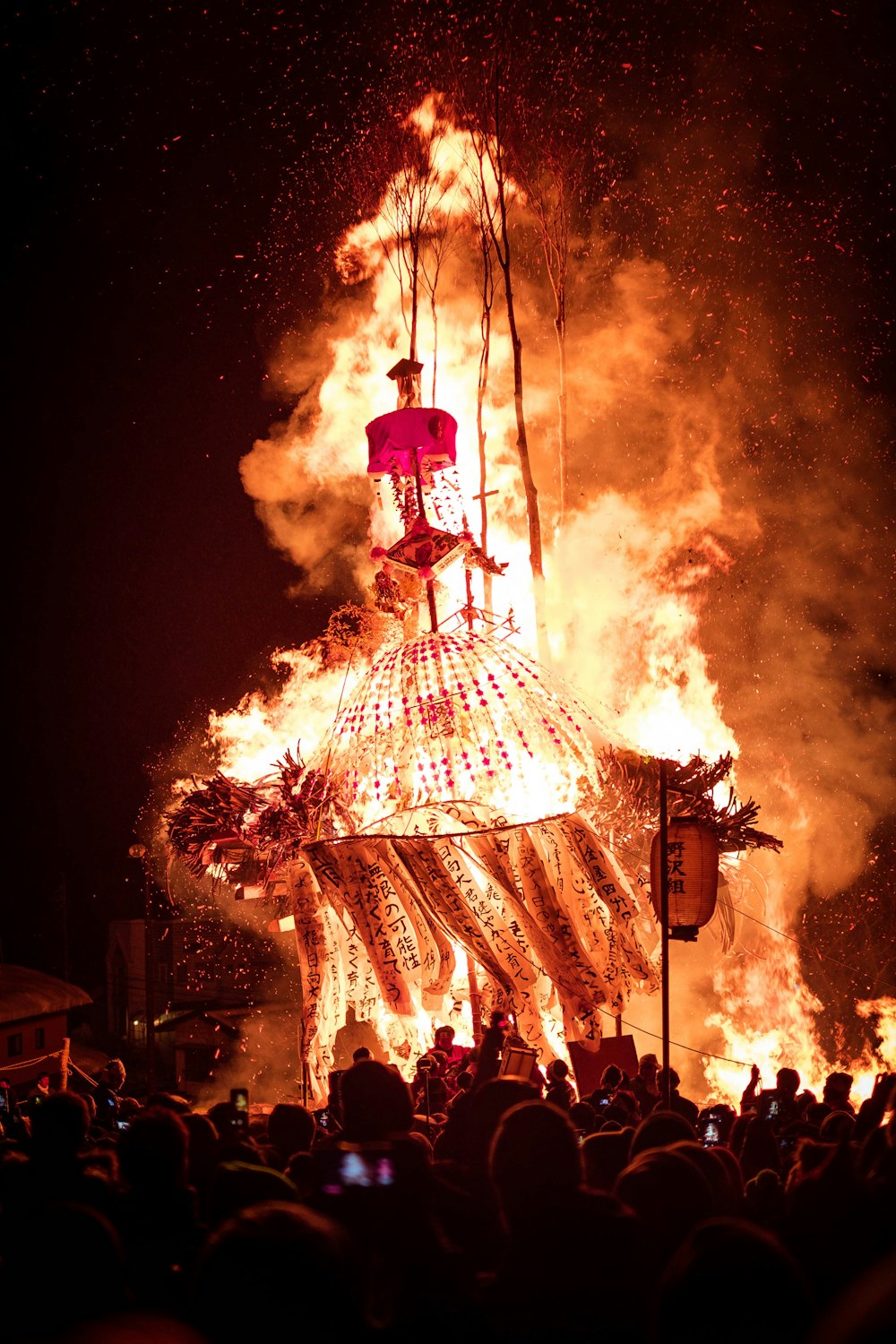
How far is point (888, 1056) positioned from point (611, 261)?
416 inches

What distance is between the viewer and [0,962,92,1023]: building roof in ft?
47.2

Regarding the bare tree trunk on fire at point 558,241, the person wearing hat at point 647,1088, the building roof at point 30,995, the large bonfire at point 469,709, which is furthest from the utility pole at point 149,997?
the bare tree trunk on fire at point 558,241

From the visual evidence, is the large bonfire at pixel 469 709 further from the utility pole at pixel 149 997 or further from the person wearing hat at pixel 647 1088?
the utility pole at pixel 149 997

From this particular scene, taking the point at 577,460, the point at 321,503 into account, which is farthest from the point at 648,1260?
the point at 321,503

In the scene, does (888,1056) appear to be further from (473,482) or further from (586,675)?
(473,482)

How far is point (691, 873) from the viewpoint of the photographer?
8422 mm

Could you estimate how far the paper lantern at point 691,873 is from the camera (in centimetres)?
839

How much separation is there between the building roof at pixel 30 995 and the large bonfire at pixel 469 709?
3.04 metres

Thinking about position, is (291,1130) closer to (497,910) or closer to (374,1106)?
(374,1106)

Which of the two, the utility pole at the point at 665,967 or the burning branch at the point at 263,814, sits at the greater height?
the burning branch at the point at 263,814

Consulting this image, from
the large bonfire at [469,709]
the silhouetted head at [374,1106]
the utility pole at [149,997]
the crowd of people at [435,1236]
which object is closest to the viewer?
the crowd of people at [435,1236]

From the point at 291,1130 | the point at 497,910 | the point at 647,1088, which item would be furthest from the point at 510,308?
the point at 291,1130

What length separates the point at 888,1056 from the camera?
13930 millimetres

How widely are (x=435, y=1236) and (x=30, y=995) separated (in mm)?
14157
